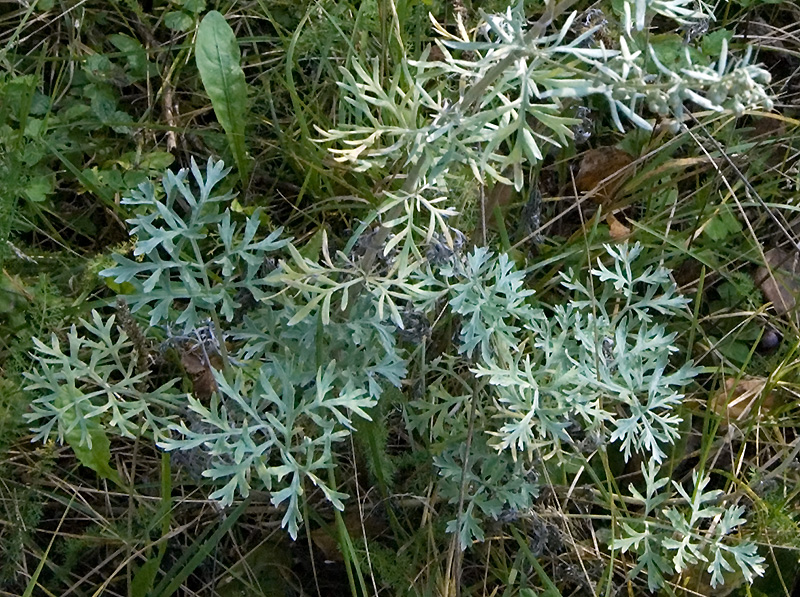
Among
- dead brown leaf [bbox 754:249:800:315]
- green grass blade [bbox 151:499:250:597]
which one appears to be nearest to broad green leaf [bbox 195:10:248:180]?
green grass blade [bbox 151:499:250:597]

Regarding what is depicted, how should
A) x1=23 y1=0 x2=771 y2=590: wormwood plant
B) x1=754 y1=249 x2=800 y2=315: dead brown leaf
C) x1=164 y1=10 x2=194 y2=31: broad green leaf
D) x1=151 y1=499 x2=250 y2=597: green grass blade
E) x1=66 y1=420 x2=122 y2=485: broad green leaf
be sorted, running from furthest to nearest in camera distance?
x1=164 y1=10 x2=194 y2=31: broad green leaf → x1=754 y1=249 x2=800 y2=315: dead brown leaf → x1=66 y1=420 x2=122 y2=485: broad green leaf → x1=151 y1=499 x2=250 y2=597: green grass blade → x1=23 y1=0 x2=771 y2=590: wormwood plant

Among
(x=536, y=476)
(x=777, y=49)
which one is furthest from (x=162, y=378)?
(x=777, y=49)

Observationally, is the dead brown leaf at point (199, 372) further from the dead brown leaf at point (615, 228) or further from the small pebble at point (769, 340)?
the small pebble at point (769, 340)

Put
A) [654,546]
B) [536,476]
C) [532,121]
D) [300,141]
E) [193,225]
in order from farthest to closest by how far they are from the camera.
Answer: [300,141] < [532,121] < [654,546] < [536,476] < [193,225]

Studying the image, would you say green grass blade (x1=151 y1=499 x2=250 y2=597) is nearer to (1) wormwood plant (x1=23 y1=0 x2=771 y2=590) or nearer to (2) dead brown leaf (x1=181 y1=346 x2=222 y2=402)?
(1) wormwood plant (x1=23 y1=0 x2=771 y2=590)

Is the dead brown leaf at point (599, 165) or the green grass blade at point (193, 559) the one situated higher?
the dead brown leaf at point (599, 165)

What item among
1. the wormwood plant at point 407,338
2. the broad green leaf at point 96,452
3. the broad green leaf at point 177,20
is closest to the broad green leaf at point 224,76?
the broad green leaf at point 177,20

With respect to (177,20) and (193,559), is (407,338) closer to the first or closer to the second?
(193,559)

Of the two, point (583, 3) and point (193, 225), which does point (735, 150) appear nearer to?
point (583, 3)
